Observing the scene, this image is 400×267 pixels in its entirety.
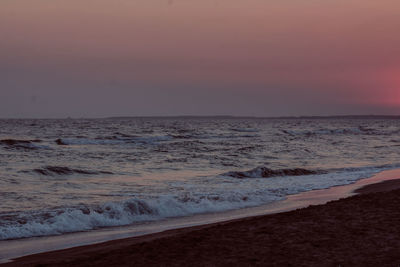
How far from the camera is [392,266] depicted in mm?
5508

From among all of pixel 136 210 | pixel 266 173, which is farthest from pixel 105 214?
pixel 266 173

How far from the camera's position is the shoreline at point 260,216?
285 inches

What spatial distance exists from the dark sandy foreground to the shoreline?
0.03 meters

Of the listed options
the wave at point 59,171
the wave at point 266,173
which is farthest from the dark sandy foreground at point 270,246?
the wave at point 266,173

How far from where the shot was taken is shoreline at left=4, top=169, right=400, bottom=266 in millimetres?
7239

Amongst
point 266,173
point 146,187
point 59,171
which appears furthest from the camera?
point 266,173

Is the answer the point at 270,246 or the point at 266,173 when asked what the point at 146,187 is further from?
the point at 270,246

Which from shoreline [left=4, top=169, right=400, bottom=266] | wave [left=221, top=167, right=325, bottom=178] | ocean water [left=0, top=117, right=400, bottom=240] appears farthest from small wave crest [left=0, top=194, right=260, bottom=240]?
wave [left=221, top=167, right=325, bottom=178]

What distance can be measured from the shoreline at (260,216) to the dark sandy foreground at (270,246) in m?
0.03

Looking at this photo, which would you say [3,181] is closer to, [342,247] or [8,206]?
[8,206]

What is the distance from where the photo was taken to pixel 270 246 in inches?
262

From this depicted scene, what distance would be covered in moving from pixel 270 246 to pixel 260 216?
2901 mm

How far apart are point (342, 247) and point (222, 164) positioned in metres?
17.6

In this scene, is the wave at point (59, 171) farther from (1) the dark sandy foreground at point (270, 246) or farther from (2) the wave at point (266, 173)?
(1) the dark sandy foreground at point (270, 246)
